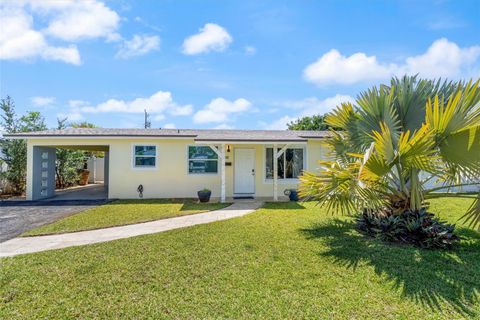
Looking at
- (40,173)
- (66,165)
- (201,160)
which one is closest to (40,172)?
(40,173)

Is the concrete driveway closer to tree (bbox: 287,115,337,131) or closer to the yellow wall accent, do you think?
the yellow wall accent

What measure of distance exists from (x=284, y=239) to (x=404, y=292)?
252 cm

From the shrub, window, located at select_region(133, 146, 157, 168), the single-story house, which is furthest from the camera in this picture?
window, located at select_region(133, 146, 157, 168)

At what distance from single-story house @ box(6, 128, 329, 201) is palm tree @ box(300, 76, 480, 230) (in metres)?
5.05

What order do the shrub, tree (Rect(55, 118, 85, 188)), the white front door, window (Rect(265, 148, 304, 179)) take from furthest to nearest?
tree (Rect(55, 118, 85, 188)) → window (Rect(265, 148, 304, 179)) → the white front door → the shrub

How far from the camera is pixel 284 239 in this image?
219 inches

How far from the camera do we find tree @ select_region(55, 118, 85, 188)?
601 inches

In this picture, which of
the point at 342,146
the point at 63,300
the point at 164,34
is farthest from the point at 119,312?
the point at 164,34

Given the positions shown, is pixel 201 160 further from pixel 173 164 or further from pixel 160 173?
pixel 160 173

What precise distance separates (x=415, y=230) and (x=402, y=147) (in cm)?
236

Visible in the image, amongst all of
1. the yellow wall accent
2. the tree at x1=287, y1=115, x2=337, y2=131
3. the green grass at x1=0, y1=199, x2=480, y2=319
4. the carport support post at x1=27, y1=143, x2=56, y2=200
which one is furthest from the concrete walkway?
the tree at x1=287, y1=115, x2=337, y2=131

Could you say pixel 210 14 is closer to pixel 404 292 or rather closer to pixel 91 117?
pixel 404 292

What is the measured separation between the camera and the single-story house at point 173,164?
11.3 metres

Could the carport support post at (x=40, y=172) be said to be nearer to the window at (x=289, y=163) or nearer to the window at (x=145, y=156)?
the window at (x=145, y=156)
